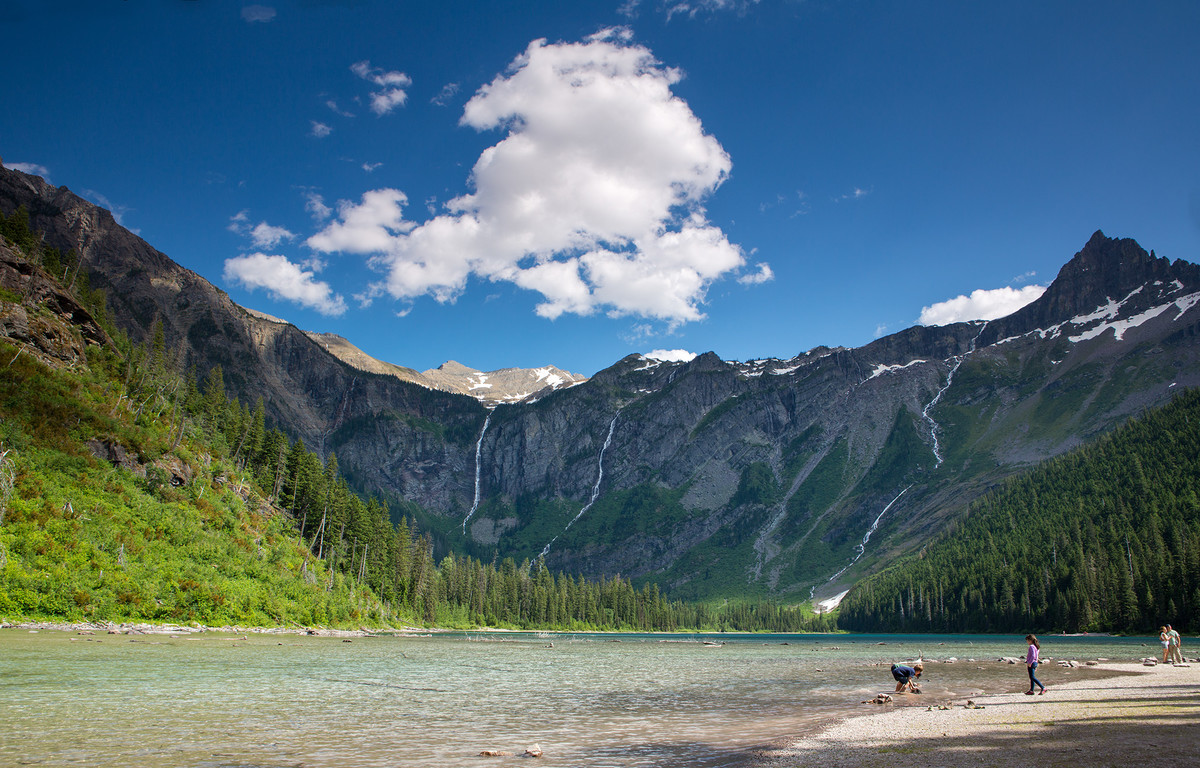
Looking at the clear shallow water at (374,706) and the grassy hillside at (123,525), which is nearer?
the clear shallow water at (374,706)

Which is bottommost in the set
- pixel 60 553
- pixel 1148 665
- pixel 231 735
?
pixel 1148 665

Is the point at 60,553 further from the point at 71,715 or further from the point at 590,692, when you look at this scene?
the point at 590,692

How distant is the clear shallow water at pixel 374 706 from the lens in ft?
63.3

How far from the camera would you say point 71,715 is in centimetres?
2286

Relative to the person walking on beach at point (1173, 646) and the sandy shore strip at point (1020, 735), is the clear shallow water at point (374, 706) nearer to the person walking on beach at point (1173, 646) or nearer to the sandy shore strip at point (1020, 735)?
the sandy shore strip at point (1020, 735)

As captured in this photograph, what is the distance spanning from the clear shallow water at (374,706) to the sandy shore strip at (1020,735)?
8.04 ft

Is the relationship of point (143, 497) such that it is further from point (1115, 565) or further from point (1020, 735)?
point (1115, 565)

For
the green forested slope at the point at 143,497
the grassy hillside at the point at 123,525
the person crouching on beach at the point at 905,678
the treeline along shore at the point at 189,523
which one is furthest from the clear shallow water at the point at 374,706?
the treeline along shore at the point at 189,523

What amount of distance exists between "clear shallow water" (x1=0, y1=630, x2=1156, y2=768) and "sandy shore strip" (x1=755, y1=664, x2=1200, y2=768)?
8.04 ft

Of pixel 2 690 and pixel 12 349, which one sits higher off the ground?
pixel 12 349

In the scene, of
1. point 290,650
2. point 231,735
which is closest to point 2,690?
point 231,735

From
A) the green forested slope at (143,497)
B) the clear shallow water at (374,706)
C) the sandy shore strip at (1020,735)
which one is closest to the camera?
the sandy shore strip at (1020,735)

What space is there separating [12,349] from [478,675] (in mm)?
69202

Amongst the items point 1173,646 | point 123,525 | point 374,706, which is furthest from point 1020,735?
point 123,525
